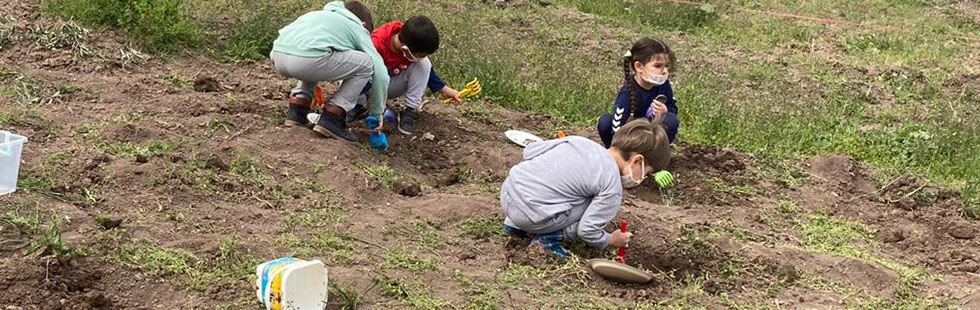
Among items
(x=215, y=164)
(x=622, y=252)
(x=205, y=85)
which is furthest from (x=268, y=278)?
(x=205, y=85)

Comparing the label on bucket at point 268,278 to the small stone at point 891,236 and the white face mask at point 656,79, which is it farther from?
the small stone at point 891,236

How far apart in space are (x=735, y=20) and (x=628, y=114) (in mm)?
5263

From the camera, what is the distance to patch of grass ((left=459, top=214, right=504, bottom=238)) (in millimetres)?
4949

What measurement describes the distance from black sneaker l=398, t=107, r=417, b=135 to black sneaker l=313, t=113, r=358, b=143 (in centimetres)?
58

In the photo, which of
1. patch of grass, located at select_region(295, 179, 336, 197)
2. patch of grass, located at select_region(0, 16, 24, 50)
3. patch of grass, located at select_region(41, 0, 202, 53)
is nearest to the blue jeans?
patch of grass, located at select_region(295, 179, 336, 197)

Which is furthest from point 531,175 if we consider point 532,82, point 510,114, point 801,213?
point 532,82

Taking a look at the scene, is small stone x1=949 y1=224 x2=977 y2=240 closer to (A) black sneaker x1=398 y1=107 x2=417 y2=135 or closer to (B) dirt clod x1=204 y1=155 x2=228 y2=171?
(A) black sneaker x1=398 y1=107 x2=417 y2=135

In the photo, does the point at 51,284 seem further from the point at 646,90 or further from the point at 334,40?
the point at 646,90

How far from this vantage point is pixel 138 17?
732cm

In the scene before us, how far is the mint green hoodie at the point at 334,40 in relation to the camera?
5.77m

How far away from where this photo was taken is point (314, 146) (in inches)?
224

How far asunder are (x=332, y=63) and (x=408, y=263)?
1.86 m

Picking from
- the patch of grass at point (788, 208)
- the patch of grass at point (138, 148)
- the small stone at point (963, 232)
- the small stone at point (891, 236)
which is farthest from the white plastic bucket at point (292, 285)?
the small stone at point (963, 232)

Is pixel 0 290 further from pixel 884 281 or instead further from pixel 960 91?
pixel 960 91
